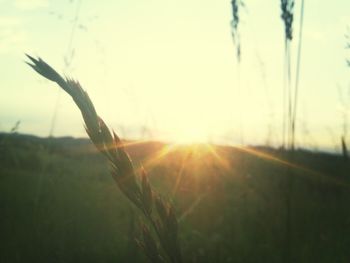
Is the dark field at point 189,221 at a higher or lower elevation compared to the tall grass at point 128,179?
lower

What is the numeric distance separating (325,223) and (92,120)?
4.57 metres

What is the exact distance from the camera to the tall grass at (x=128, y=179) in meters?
0.50

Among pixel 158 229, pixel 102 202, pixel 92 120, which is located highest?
pixel 92 120

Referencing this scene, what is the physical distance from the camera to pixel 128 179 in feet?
1.66

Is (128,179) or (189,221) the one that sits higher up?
(128,179)

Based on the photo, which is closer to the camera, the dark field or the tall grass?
the tall grass

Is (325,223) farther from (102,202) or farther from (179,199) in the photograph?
(102,202)

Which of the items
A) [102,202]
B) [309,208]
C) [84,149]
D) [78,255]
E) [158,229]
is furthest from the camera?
[84,149]

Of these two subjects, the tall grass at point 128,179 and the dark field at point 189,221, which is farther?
the dark field at point 189,221

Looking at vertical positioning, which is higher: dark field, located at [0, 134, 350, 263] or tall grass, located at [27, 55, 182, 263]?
tall grass, located at [27, 55, 182, 263]

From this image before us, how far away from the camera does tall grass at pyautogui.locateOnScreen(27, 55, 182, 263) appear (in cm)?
50

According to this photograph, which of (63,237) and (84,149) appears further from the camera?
(84,149)

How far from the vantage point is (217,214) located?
5500mm

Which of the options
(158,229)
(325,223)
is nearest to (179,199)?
(325,223)
